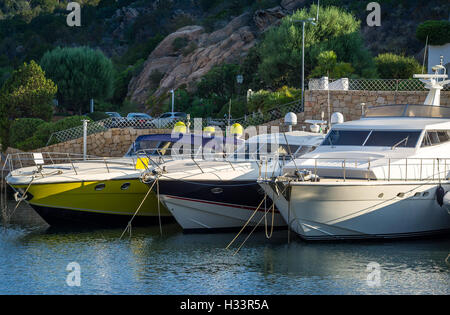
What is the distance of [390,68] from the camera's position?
34.4m

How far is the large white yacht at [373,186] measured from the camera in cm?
1564

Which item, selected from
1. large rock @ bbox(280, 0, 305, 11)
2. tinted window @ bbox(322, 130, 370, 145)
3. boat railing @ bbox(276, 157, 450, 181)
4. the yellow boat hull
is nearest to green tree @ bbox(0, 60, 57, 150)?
the yellow boat hull

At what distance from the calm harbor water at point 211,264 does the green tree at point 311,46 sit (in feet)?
Result: 59.1

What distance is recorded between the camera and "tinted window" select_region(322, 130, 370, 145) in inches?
697

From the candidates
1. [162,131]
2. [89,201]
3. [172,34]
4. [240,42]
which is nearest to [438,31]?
[162,131]

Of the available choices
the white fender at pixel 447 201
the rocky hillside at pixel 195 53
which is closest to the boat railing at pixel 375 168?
the white fender at pixel 447 201

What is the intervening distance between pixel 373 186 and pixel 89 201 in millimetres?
7481

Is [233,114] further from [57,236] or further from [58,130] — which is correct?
[57,236]

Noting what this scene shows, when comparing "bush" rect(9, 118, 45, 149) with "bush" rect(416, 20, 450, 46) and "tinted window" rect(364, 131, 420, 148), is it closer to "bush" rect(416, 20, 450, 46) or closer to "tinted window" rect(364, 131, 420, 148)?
"bush" rect(416, 20, 450, 46)

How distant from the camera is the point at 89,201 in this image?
18656 millimetres

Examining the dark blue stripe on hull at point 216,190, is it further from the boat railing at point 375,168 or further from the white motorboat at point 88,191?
the boat railing at point 375,168

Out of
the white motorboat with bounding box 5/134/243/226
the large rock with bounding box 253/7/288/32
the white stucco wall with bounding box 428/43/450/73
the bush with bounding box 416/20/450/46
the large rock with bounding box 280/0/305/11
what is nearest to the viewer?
the white motorboat with bounding box 5/134/243/226

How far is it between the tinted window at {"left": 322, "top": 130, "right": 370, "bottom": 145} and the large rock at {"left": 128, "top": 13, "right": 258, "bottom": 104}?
2823 centimetres

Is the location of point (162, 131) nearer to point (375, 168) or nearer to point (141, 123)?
point (141, 123)
